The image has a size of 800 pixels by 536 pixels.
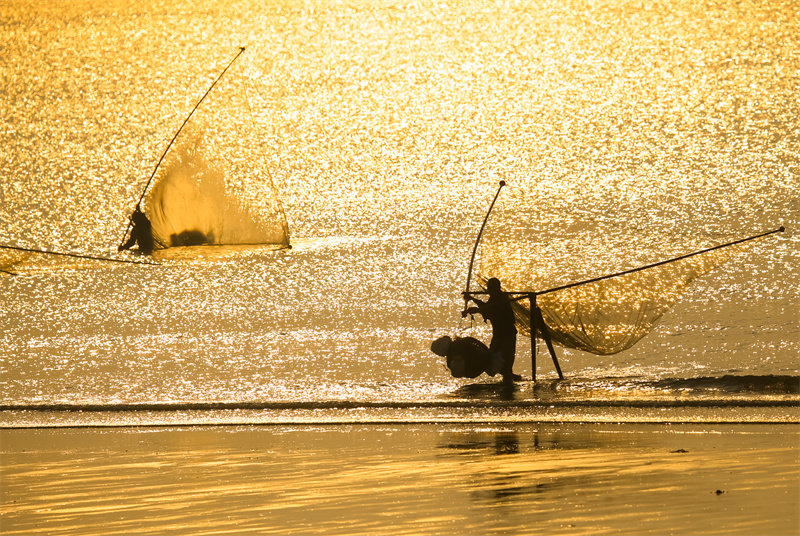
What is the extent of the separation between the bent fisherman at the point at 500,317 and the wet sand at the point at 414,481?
10.4 feet

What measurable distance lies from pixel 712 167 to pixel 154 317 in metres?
26.0

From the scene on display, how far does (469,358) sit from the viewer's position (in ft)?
54.9

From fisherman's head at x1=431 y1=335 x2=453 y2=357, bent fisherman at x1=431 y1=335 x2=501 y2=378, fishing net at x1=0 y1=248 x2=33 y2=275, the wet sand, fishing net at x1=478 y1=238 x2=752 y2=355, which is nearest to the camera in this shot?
the wet sand

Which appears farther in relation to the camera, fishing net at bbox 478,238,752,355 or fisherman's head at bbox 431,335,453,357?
fisherman's head at bbox 431,335,453,357

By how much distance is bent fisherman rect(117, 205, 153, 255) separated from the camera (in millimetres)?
22375

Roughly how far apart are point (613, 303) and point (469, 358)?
2135 millimetres

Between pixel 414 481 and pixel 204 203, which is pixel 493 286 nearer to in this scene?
pixel 414 481

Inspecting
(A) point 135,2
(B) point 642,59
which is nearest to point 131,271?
(B) point 642,59

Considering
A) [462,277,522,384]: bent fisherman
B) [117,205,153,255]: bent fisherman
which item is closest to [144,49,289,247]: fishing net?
[117,205,153,255]: bent fisherman

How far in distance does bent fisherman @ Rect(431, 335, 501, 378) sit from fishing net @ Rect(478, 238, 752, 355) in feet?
2.07

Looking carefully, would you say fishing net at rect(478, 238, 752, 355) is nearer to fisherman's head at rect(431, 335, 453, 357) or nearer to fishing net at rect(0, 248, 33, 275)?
fisherman's head at rect(431, 335, 453, 357)

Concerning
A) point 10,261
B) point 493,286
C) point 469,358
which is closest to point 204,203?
point 10,261

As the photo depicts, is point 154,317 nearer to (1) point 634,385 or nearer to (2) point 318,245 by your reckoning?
(2) point 318,245

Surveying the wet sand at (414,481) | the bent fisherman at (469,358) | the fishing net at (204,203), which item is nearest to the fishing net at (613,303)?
the bent fisherman at (469,358)
